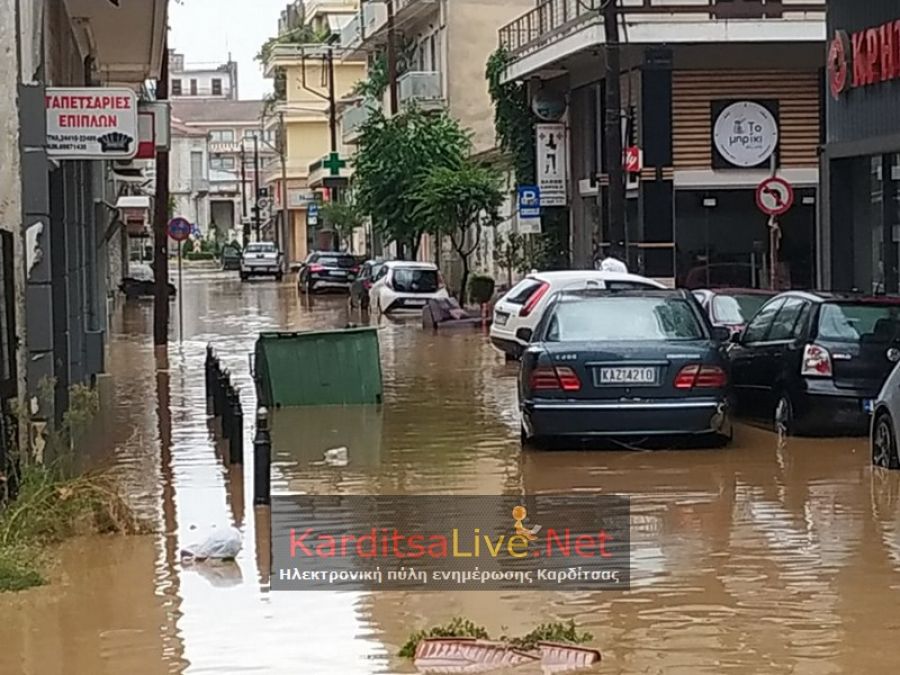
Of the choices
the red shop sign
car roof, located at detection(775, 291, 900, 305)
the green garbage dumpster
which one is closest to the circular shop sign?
the red shop sign

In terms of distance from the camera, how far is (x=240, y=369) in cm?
2878

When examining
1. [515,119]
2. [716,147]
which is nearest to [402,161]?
[515,119]

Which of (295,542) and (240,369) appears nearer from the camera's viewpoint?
(295,542)

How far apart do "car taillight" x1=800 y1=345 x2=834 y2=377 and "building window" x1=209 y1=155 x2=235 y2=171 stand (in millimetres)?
Answer: 130136

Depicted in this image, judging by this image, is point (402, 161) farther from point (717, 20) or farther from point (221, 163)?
point (221, 163)

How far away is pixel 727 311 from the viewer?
23.3m

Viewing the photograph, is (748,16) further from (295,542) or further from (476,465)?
(295,542)

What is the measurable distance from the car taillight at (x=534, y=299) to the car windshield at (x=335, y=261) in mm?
33695

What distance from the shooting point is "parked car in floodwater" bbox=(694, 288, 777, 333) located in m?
23.1

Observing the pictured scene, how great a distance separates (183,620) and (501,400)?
13.4 metres

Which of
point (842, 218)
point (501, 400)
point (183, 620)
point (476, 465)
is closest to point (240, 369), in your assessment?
point (501, 400)

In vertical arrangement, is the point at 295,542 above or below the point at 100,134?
below

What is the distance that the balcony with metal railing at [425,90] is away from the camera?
201 ft

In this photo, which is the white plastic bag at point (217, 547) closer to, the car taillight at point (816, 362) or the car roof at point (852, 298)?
the car taillight at point (816, 362)
